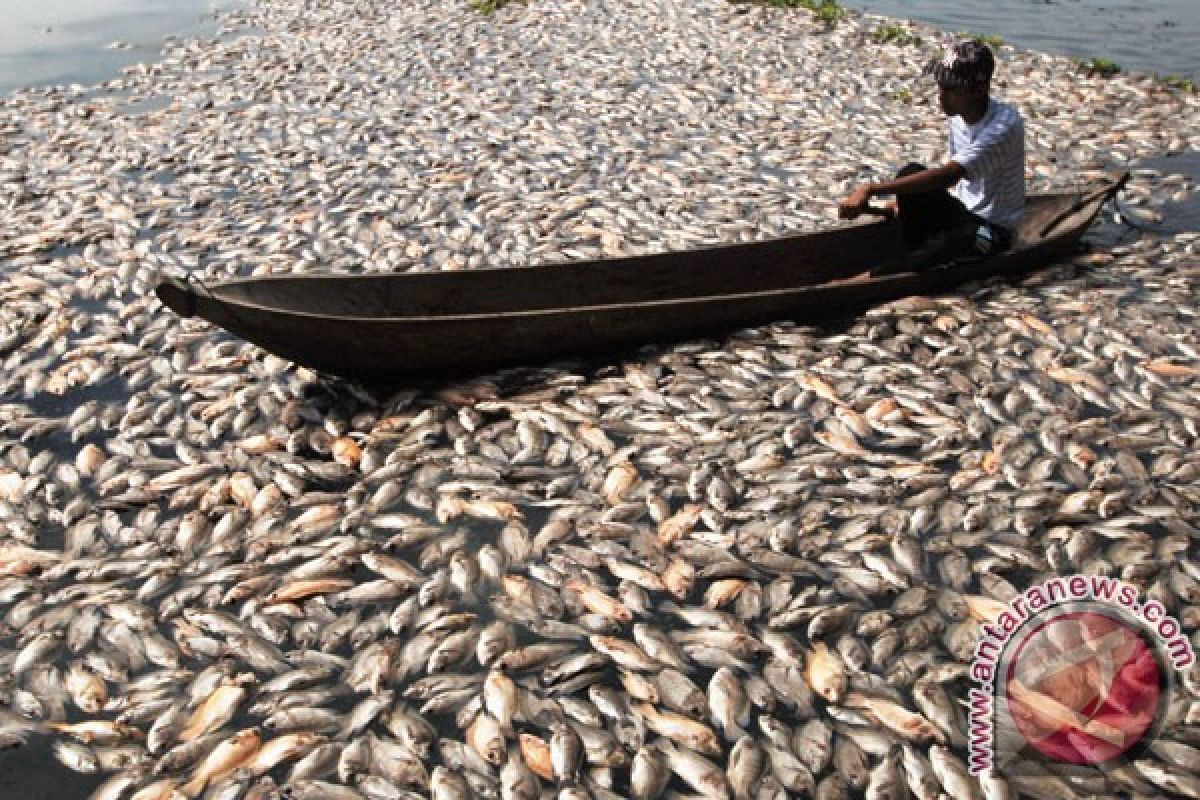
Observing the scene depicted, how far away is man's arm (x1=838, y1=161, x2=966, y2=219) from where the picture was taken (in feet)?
21.5

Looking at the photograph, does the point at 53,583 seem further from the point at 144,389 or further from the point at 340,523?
the point at 144,389

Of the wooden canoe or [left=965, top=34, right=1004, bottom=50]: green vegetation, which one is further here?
[left=965, top=34, right=1004, bottom=50]: green vegetation

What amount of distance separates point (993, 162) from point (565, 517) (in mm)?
4253

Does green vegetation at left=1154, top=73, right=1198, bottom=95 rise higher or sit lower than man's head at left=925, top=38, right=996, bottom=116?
lower

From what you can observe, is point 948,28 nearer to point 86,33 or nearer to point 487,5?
point 487,5

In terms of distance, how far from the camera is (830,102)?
12.3m

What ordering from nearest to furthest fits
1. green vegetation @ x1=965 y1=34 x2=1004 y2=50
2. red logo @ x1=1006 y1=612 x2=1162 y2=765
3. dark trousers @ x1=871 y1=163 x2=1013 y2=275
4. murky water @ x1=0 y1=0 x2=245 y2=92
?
red logo @ x1=1006 y1=612 x2=1162 y2=765 → dark trousers @ x1=871 y1=163 x2=1013 y2=275 → green vegetation @ x1=965 y1=34 x2=1004 y2=50 → murky water @ x1=0 y1=0 x2=245 y2=92

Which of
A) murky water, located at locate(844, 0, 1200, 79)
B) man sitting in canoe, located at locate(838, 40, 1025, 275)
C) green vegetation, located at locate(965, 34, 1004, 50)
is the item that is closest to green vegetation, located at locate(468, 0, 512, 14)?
murky water, located at locate(844, 0, 1200, 79)

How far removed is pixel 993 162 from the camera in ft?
22.0

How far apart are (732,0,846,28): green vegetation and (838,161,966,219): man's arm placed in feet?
35.5

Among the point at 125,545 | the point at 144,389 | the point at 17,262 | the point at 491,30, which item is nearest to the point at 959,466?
the point at 125,545

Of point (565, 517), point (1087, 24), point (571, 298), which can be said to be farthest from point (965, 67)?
point (1087, 24)

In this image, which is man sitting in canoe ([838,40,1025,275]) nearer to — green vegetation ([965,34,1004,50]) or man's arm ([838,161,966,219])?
man's arm ([838,161,966,219])

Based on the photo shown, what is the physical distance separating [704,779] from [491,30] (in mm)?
16541
